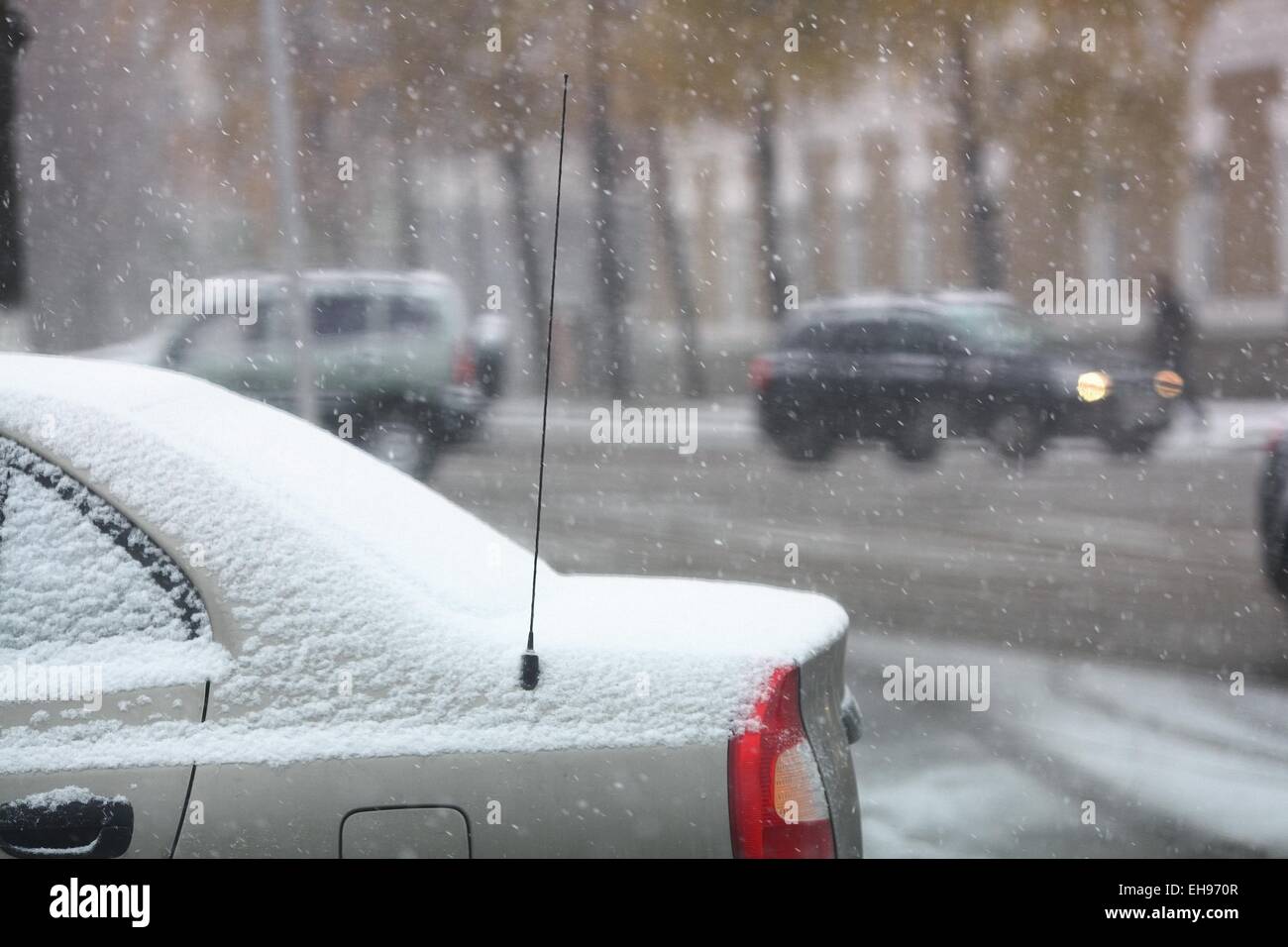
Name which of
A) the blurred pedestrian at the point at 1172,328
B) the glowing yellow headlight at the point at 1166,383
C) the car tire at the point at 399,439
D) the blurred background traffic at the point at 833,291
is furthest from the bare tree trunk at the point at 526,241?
the glowing yellow headlight at the point at 1166,383

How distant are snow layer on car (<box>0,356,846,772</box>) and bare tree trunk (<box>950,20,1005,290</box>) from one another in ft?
67.5

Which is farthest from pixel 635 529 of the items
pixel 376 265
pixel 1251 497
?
pixel 376 265

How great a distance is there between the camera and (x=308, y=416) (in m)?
14.4

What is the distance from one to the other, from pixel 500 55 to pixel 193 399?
2277 centimetres

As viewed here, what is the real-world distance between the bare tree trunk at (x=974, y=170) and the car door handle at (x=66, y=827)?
832 inches

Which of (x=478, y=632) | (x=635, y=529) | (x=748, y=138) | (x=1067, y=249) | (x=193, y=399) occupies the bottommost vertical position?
(x=635, y=529)

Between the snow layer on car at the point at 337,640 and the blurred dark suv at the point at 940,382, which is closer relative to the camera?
the snow layer on car at the point at 337,640

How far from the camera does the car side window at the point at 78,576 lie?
2.49 meters

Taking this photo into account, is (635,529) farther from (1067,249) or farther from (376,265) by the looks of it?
(376,265)

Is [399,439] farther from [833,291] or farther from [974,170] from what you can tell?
[833,291]

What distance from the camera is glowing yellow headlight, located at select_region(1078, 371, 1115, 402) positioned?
17375 mm

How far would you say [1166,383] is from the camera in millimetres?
17734

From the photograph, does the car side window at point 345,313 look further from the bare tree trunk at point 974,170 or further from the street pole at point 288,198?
the bare tree trunk at point 974,170

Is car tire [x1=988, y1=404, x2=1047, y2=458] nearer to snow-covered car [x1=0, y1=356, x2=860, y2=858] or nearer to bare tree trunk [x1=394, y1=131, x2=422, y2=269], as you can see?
snow-covered car [x1=0, y1=356, x2=860, y2=858]
